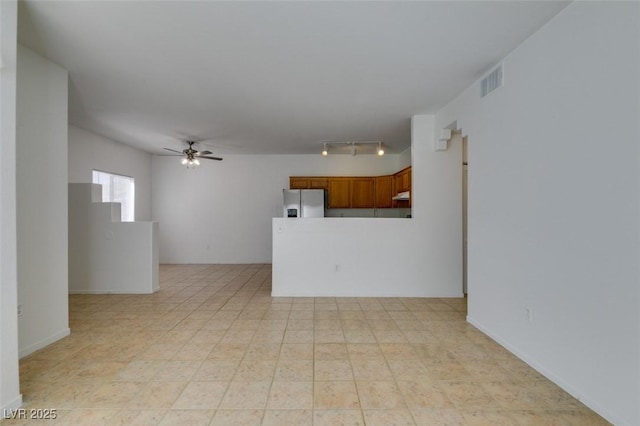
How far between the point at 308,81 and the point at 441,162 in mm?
2440

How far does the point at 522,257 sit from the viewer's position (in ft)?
8.50

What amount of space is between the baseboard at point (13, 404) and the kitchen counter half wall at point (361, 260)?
9.73ft

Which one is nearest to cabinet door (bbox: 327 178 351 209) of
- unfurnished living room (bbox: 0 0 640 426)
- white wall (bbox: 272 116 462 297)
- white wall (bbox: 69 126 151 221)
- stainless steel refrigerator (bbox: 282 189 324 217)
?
stainless steel refrigerator (bbox: 282 189 324 217)

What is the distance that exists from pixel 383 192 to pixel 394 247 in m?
2.47

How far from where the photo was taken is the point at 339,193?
6977 mm

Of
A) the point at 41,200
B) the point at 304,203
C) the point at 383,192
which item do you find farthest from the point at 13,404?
the point at 383,192

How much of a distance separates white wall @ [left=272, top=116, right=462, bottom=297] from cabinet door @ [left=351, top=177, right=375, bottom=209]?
230 centimetres

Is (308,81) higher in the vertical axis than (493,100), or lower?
higher

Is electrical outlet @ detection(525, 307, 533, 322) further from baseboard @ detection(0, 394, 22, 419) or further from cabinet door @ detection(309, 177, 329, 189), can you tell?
cabinet door @ detection(309, 177, 329, 189)

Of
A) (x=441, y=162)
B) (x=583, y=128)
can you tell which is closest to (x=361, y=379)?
(x=583, y=128)

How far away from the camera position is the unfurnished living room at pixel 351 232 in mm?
1892

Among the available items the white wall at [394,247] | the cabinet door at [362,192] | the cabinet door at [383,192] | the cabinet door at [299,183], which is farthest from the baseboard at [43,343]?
the cabinet door at [383,192]

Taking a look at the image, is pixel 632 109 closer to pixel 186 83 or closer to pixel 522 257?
pixel 522 257

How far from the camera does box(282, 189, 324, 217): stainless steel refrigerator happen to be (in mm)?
6691
